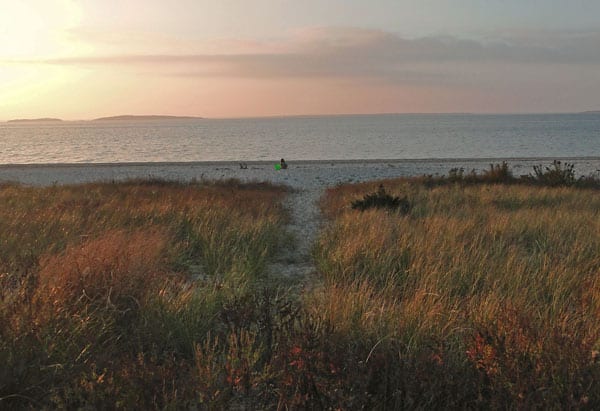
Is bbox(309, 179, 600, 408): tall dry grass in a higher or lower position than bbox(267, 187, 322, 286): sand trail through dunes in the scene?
higher

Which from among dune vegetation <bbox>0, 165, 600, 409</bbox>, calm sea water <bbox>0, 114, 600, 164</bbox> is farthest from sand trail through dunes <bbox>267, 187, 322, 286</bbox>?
calm sea water <bbox>0, 114, 600, 164</bbox>

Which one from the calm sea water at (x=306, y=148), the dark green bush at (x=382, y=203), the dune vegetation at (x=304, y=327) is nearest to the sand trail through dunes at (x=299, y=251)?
the dune vegetation at (x=304, y=327)

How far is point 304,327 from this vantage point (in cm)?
310

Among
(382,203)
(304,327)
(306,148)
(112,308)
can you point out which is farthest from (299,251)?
(306,148)

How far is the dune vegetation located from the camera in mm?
2521

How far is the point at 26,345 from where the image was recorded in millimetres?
2826

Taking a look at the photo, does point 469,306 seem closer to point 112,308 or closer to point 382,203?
point 112,308

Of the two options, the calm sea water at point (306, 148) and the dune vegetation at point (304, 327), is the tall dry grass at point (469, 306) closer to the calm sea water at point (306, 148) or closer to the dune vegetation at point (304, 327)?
the dune vegetation at point (304, 327)

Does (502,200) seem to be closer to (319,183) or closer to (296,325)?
(296,325)

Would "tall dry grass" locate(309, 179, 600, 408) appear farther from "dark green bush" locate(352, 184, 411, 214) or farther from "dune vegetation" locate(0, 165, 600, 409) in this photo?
"dark green bush" locate(352, 184, 411, 214)

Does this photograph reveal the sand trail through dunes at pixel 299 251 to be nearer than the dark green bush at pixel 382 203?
Yes

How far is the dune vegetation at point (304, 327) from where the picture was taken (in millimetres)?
2521

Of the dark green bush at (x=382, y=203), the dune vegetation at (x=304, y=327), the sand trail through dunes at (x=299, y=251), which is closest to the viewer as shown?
the dune vegetation at (x=304, y=327)

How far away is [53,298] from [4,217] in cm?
535
